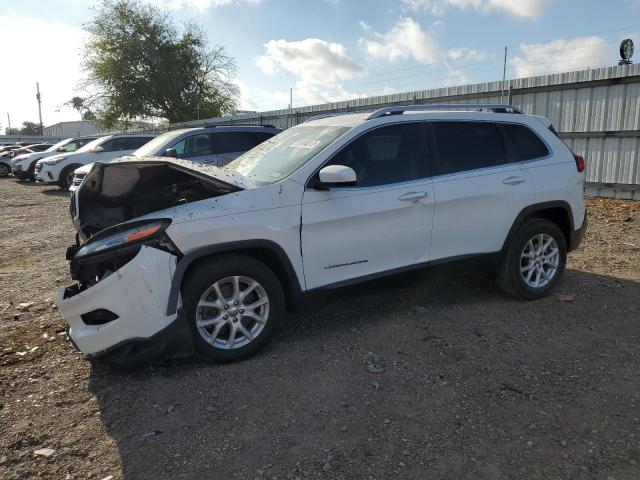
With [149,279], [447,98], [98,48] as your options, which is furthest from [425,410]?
[98,48]

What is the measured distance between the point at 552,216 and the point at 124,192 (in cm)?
404

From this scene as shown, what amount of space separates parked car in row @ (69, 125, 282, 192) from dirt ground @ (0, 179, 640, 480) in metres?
5.41

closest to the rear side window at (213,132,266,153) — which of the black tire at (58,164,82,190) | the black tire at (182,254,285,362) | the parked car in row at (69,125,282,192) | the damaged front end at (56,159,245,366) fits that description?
the parked car in row at (69,125,282,192)

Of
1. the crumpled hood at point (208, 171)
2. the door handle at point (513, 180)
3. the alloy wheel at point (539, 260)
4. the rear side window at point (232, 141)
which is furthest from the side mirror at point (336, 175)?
the rear side window at point (232, 141)

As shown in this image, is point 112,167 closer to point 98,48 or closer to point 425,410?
point 425,410

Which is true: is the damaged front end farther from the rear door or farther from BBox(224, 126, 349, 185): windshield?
the rear door

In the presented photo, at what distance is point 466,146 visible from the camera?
4.42 meters

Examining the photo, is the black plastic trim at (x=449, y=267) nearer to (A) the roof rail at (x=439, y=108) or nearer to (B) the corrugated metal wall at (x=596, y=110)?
(A) the roof rail at (x=439, y=108)

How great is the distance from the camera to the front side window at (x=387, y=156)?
392 centimetres

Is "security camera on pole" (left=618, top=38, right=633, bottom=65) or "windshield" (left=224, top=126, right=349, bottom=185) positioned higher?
"security camera on pole" (left=618, top=38, right=633, bottom=65)

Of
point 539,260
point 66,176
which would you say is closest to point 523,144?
point 539,260

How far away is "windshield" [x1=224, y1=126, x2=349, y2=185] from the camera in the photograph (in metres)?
3.88

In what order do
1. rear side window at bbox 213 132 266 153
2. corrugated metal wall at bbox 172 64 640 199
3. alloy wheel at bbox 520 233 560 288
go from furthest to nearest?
rear side window at bbox 213 132 266 153
corrugated metal wall at bbox 172 64 640 199
alloy wheel at bbox 520 233 560 288

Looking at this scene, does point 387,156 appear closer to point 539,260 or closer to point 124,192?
point 539,260
